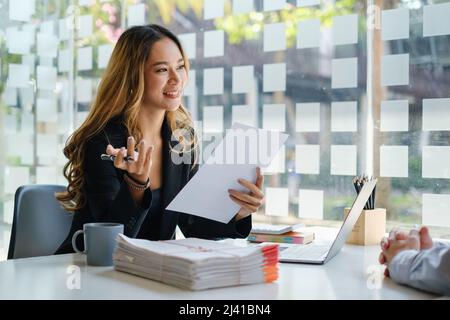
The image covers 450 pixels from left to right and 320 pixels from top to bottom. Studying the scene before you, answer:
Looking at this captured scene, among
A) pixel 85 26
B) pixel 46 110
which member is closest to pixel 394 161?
pixel 85 26

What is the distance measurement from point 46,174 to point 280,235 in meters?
2.63

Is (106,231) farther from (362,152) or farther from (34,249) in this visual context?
A: (362,152)

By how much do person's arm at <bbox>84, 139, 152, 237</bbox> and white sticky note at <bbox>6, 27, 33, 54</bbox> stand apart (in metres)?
2.34

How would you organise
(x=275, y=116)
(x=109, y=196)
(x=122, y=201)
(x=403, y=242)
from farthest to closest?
(x=275, y=116) → (x=109, y=196) → (x=122, y=201) → (x=403, y=242)

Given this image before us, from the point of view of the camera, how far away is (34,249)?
2014 mm

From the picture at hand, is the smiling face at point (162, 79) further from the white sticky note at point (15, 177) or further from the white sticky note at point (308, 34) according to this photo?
the white sticky note at point (15, 177)

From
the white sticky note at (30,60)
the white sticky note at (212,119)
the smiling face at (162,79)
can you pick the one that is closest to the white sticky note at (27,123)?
the white sticky note at (30,60)

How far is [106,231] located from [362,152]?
1.78 m

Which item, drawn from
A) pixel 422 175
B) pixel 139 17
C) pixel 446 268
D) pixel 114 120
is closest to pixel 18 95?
pixel 139 17

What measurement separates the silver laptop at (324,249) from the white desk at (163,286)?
6 cm

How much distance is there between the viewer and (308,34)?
3.02 meters

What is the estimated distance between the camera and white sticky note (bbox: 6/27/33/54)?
3.91 metres

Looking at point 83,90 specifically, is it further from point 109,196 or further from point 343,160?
point 109,196

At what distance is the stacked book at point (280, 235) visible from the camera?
186 centimetres
